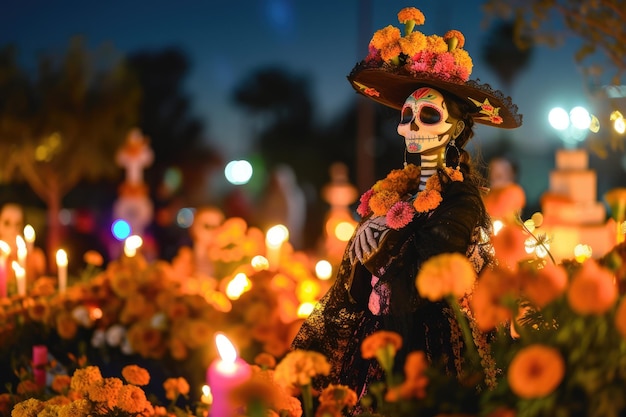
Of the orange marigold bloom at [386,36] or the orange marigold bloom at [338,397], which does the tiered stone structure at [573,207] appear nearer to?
the orange marigold bloom at [386,36]

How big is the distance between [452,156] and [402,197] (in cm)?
25

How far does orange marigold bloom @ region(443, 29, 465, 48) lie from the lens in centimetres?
350

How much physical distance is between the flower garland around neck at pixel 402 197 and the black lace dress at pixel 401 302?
0.03 meters

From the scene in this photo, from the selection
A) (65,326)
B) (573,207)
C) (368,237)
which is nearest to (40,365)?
(65,326)

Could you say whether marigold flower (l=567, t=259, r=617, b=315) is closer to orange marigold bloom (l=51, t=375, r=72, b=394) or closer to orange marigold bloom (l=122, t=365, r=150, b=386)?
orange marigold bloom (l=122, t=365, r=150, b=386)

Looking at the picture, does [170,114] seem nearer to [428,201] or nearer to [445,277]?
[428,201]

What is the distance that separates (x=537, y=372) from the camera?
1844 millimetres

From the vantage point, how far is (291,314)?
4.88 m

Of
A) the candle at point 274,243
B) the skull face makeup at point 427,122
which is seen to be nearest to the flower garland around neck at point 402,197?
the skull face makeup at point 427,122

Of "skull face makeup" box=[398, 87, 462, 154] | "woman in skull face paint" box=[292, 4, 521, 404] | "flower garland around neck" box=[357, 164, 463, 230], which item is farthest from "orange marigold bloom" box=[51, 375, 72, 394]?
"skull face makeup" box=[398, 87, 462, 154]

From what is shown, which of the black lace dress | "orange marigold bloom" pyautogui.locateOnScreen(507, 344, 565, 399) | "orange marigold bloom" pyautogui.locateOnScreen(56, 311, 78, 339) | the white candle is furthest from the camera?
the white candle

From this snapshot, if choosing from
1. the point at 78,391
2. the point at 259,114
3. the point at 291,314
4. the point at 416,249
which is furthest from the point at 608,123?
the point at 259,114

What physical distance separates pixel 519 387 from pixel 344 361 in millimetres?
1583

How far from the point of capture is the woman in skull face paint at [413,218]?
3.13 metres
